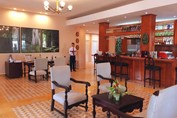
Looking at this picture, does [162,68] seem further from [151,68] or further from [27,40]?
[27,40]

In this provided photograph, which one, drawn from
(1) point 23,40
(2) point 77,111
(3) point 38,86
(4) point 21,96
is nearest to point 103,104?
(2) point 77,111

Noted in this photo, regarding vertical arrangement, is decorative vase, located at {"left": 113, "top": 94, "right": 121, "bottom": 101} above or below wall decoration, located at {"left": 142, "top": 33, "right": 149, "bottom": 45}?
below

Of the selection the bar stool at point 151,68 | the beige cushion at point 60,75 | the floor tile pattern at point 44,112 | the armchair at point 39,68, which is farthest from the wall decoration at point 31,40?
the bar stool at point 151,68

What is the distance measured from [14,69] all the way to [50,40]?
290 cm

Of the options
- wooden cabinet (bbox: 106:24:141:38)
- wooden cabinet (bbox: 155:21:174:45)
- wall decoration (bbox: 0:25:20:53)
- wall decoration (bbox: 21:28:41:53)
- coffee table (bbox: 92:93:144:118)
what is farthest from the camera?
wall decoration (bbox: 21:28:41:53)

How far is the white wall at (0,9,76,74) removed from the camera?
318 inches

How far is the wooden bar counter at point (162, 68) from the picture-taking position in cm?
574

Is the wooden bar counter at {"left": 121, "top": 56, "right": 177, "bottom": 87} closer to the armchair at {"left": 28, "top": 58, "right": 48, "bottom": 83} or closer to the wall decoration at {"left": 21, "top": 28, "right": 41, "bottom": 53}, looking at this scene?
the armchair at {"left": 28, "top": 58, "right": 48, "bottom": 83}

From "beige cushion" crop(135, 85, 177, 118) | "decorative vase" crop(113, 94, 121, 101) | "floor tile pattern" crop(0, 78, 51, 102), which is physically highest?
"beige cushion" crop(135, 85, 177, 118)

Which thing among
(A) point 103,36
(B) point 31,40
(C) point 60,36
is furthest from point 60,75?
(C) point 60,36

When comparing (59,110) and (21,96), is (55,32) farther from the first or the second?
(59,110)

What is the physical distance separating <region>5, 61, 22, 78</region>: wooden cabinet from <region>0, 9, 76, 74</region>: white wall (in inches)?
37.9

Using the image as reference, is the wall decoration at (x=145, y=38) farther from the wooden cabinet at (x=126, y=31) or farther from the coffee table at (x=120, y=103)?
the coffee table at (x=120, y=103)

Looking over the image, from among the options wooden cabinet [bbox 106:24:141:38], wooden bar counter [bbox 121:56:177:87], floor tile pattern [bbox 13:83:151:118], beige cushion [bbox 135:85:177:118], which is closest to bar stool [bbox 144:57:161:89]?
wooden bar counter [bbox 121:56:177:87]
